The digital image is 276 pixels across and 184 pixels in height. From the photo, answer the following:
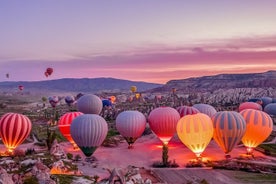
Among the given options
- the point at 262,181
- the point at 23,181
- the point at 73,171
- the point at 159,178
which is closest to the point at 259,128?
the point at 262,181

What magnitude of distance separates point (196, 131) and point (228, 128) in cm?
290

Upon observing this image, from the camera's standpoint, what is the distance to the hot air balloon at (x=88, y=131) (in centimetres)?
3262

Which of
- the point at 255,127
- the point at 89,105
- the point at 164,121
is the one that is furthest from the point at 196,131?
the point at 89,105

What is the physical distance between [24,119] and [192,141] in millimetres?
15501

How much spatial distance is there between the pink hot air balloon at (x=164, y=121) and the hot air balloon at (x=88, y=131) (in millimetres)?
7283

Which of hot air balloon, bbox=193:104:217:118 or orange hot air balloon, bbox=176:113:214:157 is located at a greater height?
hot air balloon, bbox=193:104:217:118

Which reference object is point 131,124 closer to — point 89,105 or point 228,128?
point 228,128

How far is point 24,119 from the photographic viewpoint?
35.2 metres

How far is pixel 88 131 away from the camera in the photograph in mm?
32594

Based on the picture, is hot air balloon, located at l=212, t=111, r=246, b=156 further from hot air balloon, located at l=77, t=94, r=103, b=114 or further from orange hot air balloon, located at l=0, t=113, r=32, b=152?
hot air balloon, located at l=77, t=94, r=103, b=114

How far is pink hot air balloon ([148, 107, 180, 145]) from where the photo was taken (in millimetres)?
38625

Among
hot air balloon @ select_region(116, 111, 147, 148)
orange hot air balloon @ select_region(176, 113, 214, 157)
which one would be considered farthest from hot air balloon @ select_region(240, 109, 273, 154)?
hot air balloon @ select_region(116, 111, 147, 148)

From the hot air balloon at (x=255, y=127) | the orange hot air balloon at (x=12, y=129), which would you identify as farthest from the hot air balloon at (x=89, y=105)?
the hot air balloon at (x=255, y=127)

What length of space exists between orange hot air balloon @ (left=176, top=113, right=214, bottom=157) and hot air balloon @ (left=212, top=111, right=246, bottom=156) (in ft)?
2.53
